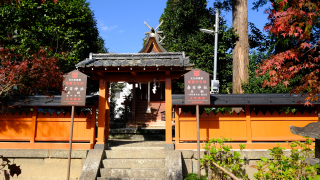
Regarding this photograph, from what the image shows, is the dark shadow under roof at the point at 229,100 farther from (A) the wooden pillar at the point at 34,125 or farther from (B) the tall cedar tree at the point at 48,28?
(B) the tall cedar tree at the point at 48,28

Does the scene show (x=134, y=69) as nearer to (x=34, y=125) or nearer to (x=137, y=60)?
(x=137, y=60)

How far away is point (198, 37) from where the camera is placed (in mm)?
17156

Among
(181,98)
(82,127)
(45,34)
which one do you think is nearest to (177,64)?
(181,98)

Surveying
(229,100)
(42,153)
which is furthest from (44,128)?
(229,100)

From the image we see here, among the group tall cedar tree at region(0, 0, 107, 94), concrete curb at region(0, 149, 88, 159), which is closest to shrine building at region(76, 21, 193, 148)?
concrete curb at region(0, 149, 88, 159)

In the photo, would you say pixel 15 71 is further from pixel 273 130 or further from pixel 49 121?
pixel 273 130

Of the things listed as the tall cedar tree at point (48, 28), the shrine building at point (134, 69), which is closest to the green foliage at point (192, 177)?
the shrine building at point (134, 69)

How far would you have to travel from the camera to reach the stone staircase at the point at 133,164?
256 inches

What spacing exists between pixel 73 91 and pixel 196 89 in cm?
408

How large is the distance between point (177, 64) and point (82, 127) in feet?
13.4

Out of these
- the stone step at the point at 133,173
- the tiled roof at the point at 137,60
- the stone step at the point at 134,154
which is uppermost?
the tiled roof at the point at 137,60

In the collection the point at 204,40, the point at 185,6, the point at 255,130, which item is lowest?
the point at 255,130

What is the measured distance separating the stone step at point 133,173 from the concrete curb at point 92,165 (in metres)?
0.25

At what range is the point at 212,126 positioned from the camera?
7.59 meters
